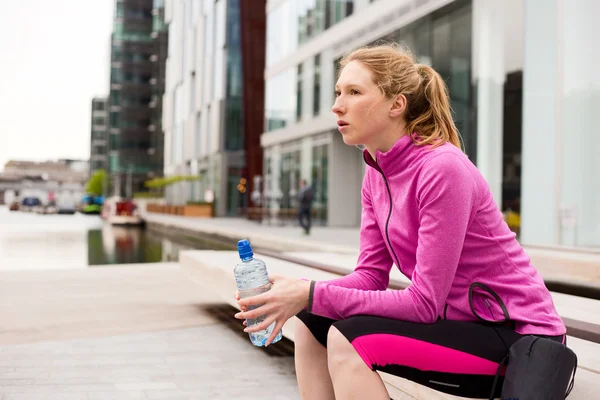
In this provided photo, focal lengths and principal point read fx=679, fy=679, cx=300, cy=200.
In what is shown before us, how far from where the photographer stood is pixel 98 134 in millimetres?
131250

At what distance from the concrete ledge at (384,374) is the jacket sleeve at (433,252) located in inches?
11.8

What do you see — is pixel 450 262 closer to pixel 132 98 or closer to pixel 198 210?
pixel 198 210

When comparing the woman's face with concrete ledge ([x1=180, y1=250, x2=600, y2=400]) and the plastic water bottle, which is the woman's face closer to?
the plastic water bottle

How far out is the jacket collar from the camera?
2.00m

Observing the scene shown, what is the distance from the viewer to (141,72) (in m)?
88.6

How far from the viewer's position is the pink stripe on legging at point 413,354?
5.66 feet

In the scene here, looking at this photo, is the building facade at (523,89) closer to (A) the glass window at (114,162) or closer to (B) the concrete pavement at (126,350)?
(B) the concrete pavement at (126,350)

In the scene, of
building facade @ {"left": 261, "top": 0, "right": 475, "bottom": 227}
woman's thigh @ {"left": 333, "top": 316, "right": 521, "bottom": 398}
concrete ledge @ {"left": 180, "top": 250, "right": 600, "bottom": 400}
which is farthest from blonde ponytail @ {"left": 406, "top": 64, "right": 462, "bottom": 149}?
building facade @ {"left": 261, "top": 0, "right": 475, "bottom": 227}

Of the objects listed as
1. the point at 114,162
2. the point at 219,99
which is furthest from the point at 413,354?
the point at 114,162

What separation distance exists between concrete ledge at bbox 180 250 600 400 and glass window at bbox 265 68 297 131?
74.6 ft

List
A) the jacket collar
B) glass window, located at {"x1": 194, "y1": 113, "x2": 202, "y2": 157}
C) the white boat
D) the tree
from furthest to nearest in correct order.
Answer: the tree
glass window, located at {"x1": 194, "y1": 113, "x2": 202, "y2": 157}
the white boat
the jacket collar

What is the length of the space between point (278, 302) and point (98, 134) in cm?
13575

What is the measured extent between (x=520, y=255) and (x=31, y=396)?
2.65 metres

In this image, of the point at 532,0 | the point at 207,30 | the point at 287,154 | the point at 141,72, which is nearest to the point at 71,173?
the point at 141,72
